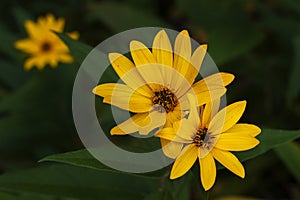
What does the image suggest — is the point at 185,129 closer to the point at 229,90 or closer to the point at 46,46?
the point at 229,90

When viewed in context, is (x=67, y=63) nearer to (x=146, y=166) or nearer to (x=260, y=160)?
(x=260, y=160)

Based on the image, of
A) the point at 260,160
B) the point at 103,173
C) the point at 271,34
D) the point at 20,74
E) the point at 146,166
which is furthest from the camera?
the point at 271,34

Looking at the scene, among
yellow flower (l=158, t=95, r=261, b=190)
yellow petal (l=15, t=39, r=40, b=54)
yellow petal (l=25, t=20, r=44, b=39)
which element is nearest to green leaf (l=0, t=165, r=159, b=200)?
yellow flower (l=158, t=95, r=261, b=190)

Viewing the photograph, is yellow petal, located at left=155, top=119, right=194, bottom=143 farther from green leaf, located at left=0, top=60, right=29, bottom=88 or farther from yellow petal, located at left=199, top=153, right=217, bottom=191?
green leaf, located at left=0, top=60, right=29, bottom=88

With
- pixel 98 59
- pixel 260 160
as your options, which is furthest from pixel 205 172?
pixel 260 160

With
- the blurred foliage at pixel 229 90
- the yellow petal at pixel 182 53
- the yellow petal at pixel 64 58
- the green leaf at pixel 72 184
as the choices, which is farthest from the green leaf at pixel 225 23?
the yellow petal at pixel 182 53

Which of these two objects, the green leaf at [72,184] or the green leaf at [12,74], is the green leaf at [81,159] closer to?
the green leaf at [72,184]
